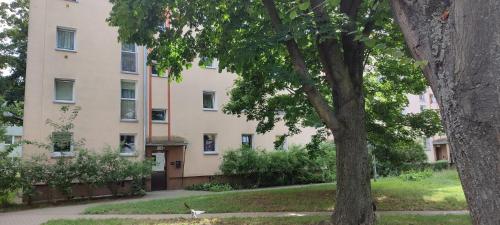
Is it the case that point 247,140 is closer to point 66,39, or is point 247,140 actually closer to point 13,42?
point 66,39

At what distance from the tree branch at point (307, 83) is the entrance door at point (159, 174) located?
15.6 m

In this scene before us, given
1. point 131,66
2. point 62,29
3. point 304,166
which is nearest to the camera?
point 62,29

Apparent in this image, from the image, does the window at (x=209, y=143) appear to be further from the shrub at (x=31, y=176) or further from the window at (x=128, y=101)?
the shrub at (x=31, y=176)

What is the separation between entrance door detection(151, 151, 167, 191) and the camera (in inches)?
904

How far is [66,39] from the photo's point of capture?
69.5 feet

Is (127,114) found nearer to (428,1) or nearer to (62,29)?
(62,29)

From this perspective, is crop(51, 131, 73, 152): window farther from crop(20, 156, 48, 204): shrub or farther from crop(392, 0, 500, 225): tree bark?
crop(392, 0, 500, 225): tree bark

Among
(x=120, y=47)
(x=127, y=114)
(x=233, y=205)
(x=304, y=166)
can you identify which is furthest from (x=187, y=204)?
(x=304, y=166)

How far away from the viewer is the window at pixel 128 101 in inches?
878

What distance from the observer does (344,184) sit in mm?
9078

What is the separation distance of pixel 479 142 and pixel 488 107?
0.20 metres

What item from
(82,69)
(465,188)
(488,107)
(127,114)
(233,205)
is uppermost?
(82,69)

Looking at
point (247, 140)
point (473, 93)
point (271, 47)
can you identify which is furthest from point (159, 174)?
point (473, 93)

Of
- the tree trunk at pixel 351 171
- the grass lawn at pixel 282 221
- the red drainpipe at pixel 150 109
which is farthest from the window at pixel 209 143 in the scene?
the tree trunk at pixel 351 171
